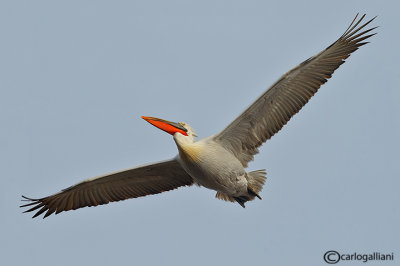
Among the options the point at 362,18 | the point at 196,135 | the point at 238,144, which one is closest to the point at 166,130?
the point at 196,135

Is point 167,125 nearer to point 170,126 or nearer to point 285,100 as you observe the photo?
point 170,126

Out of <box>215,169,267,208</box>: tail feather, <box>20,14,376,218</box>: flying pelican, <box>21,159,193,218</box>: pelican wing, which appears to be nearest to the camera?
<box>20,14,376,218</box>: flying pelican

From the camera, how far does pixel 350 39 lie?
33.9 feet

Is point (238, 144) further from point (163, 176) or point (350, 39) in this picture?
point (350, 39)

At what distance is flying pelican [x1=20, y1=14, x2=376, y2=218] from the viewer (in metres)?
9.84

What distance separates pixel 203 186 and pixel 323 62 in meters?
2.57

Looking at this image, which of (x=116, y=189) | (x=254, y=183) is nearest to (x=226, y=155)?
(x=254, y=183)

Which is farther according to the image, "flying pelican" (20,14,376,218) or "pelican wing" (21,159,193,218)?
"pelican wing" (21,159,193,218)

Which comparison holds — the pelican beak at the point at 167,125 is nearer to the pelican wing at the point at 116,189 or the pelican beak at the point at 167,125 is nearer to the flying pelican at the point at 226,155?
the flying pelican at the point at 226,155

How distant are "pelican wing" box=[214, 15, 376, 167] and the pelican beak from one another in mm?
520

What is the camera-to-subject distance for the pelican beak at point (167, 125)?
9992 millimetres

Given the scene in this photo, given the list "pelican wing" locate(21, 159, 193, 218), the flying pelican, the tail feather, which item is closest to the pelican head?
the flying pelican

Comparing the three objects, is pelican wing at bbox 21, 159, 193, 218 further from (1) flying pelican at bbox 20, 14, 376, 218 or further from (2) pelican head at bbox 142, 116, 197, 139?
(2) pelican head at bbox 142, 116, 197, 139

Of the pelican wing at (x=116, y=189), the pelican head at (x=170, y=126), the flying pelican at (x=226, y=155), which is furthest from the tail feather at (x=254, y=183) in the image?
the pelican head at (x=170, y=126)
